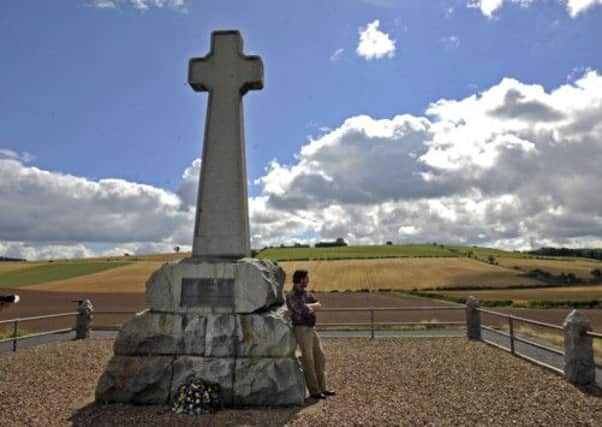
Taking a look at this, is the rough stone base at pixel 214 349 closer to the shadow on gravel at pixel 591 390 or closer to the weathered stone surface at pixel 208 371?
the weathered stone surface at pixel 208 371

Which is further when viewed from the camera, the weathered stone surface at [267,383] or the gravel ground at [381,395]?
the weathered stone surface at [267,383]

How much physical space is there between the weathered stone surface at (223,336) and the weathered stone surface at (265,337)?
0.08 metres

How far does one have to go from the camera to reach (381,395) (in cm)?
768

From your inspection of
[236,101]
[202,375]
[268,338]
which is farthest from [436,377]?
[236,101]

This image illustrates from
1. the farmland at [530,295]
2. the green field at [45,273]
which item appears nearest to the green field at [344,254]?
the green field at [45,273]

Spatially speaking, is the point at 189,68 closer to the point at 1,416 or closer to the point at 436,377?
the point at 1,416

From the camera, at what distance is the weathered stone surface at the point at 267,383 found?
6836 mm

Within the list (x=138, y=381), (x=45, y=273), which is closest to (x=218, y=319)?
(x=138, y=381)

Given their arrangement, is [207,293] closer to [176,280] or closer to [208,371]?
[176,280]

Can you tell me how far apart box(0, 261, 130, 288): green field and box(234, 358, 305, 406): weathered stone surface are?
174ft

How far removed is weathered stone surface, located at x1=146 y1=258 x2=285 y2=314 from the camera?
727 centimetres

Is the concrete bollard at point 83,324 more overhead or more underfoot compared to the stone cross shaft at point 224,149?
more underfoot

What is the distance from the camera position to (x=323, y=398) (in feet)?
24.3

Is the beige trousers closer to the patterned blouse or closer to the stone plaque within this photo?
the patterned blouse
